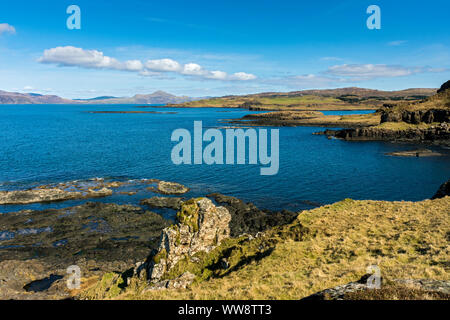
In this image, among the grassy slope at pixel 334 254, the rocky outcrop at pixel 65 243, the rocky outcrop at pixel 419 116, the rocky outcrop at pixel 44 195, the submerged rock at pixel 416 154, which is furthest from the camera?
the rocky outcrop at pixel 419 116

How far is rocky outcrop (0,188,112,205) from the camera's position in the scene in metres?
47.3

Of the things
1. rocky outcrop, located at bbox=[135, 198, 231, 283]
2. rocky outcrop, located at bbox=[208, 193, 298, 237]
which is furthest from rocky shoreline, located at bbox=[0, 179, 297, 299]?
rocky outcrop, located at bbox=[135, 198, 231, 283]

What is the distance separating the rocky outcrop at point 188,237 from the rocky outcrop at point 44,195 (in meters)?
33.6

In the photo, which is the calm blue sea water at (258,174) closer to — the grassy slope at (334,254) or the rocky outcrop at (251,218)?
the rocky outcrop at (251,218)

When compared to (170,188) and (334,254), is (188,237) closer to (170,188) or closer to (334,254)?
(334,254)

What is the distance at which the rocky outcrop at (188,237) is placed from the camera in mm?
21062

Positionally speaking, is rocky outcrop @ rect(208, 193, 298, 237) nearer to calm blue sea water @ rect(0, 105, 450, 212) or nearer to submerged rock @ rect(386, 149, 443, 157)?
calm blue sea water @ rect(0, 105, 450, 212)

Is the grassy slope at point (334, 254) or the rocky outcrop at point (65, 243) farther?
the rocky outcrop at point (65, 243)

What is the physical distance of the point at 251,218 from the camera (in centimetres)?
4162

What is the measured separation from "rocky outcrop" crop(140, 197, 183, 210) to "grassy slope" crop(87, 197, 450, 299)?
960 inches

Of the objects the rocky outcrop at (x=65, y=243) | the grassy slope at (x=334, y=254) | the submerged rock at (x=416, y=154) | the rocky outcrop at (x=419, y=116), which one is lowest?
the rocky outcrop at (x=65, y=243)

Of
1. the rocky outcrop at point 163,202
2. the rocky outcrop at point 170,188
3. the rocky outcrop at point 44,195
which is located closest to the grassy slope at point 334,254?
the rocky outcrop at point 163,202

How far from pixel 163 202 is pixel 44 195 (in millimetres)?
21420
